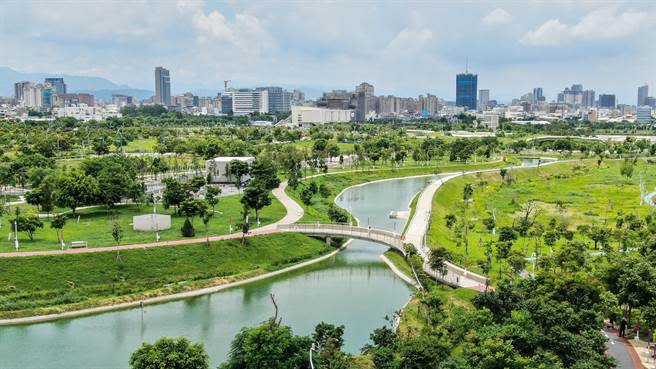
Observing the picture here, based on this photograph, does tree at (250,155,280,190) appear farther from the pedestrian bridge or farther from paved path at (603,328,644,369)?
paved path at (603,328,644,369)

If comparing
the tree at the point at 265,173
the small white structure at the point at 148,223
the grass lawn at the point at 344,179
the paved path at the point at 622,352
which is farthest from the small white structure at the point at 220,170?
the paved path at the point at 622,352

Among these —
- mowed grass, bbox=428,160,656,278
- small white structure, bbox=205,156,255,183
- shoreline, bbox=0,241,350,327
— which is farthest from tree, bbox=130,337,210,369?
small white structure, bbox=205,156,255,183

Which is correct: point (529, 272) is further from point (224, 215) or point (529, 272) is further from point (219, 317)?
point (224, 215)

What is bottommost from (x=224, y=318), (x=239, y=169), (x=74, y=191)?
(x=224, y=318)

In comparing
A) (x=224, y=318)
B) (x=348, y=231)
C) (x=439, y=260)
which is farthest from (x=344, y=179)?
(x=224, y=318)

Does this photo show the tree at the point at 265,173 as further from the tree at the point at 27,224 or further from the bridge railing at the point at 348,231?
the tree at the point at 27,224

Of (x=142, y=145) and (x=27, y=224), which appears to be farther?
(x=142, y=145)

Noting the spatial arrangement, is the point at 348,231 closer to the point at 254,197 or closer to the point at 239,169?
the point at 254,197
